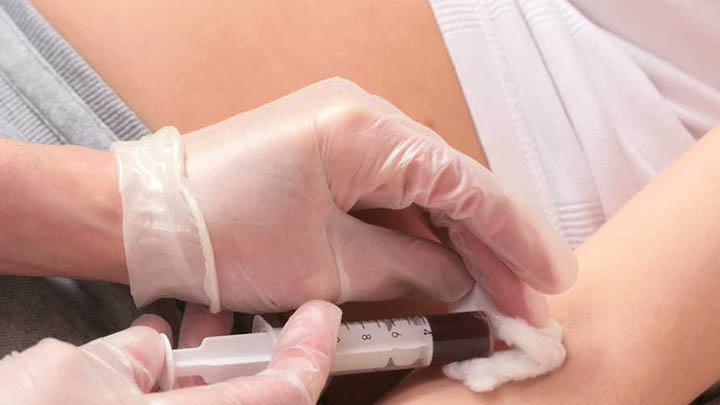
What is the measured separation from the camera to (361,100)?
0.82 meters

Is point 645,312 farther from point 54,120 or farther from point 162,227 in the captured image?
point 54,120

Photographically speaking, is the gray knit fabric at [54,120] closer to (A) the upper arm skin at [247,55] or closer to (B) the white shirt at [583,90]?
(A) the upper arm skin at [247,55]

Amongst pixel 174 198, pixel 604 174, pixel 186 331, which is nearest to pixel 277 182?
pixel 174 198

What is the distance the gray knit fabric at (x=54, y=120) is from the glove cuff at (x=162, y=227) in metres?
0.10

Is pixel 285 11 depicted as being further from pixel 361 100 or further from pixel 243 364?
pixel 243 364

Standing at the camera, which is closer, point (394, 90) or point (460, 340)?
point (460, 340)

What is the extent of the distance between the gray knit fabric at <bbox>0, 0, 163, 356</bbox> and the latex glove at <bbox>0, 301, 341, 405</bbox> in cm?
11

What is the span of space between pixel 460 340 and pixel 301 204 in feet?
0.80

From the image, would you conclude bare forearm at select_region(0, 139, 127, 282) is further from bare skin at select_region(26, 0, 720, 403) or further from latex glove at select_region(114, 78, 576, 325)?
bare skin at select_region(26, 0, 720, 403)

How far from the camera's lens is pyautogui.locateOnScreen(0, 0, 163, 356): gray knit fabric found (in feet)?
2.81

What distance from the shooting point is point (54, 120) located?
949 millimetres

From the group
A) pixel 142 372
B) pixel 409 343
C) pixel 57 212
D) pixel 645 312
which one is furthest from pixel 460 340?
Result: pixel 57 212

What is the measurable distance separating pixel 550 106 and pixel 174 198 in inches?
21.8

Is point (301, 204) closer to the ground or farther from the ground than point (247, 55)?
closer to the ground
